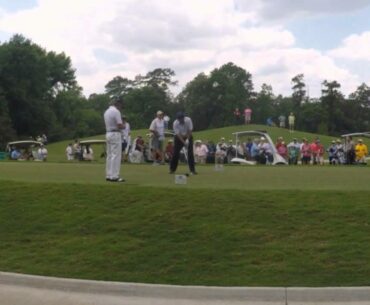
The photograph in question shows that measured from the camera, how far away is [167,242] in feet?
29.3

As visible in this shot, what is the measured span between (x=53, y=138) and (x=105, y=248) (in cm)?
9222

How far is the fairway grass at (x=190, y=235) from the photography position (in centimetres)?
791

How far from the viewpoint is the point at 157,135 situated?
2333cm

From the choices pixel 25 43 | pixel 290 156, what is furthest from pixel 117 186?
pixel 25 43

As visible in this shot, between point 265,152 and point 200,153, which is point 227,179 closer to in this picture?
point 265,152

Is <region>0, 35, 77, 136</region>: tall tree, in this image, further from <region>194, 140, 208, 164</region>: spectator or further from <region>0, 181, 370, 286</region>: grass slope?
<region>0, 181, 370, 286</region>: grass slope

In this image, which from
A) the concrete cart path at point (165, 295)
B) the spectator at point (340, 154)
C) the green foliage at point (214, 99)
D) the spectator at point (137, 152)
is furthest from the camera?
the green foliage at point (214, 99)

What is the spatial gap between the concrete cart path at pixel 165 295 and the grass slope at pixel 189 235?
0.32m

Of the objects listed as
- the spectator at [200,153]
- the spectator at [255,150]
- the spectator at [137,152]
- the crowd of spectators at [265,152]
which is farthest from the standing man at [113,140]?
the spectator at [255,150]

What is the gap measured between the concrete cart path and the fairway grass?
33cm

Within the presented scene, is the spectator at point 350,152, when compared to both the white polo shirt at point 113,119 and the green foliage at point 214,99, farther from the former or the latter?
the green foliage at point 214,99

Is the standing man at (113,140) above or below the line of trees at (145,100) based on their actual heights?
below

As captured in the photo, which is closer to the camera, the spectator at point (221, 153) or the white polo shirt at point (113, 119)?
the white polo shirt at point (113, 119)

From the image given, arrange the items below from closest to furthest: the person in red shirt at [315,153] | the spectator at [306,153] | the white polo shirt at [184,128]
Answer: the white polo shirt at [184,128] < the spectator at [306,153] < the person in red shirt at [315,153]
